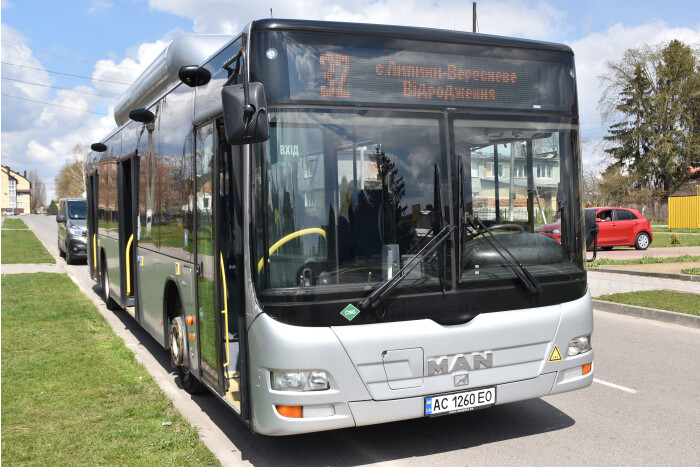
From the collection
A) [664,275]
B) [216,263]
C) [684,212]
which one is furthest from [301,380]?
[684,212]

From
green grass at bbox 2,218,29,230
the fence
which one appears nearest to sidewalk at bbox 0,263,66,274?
the fence

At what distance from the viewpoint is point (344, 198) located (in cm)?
451

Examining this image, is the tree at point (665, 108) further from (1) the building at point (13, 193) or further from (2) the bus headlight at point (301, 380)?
(1) the building at point (13, 193)

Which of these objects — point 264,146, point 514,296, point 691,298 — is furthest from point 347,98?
point 691,298

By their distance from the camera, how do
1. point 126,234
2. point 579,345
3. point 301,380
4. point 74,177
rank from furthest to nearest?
1. point 74,177
2. point 126,234
3. point 579,345
4. point 301,380

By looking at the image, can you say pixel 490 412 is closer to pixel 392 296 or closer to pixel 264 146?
pixel 392 296

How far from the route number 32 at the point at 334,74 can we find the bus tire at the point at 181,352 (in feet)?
9.66

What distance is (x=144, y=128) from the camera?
8086mm

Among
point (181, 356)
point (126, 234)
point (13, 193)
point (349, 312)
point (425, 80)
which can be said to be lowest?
point (181, 356)

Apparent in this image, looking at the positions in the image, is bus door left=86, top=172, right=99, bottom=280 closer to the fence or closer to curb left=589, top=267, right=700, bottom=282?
curb left=589, top=267, right=700, bottom=282

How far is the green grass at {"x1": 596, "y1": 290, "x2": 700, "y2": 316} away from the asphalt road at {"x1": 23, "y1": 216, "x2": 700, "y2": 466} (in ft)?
13.5

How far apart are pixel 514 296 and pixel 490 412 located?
1621 mm

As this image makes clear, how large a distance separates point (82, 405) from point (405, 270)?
350 cm

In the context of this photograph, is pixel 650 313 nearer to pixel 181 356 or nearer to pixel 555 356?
pixel 555 356
